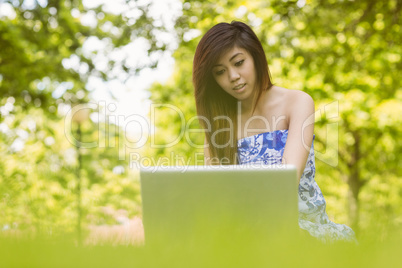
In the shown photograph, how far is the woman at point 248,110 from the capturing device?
2668mm

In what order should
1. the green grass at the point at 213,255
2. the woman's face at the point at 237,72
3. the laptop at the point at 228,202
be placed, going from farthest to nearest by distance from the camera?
the woman's face at the point at 237,72
the laptop at the point at 228,202
the green grass at the point at 213,255

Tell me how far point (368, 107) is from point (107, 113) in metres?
5.72

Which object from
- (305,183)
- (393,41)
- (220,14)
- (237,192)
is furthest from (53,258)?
(393,41)

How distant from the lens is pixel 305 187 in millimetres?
2723

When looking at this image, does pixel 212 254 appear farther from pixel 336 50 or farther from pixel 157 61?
pixel 336 50

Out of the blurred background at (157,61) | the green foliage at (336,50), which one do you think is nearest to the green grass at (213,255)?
the blurred background at (157,61)

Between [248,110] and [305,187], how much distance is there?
0.69 meters

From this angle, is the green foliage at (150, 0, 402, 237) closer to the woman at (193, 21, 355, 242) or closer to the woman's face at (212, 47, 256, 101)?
the woman at (193, 21, 355, 242)

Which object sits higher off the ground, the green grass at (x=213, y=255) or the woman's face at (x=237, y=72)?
the woman's face at (x=237, y=72)

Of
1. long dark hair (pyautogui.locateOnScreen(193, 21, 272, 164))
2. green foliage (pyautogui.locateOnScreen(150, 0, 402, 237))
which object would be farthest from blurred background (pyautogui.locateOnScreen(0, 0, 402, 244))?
long dark hair (pyautogui.locateOnScreen(193, 21, 272, 164))

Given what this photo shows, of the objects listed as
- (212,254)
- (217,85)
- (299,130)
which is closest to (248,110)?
(217,85)

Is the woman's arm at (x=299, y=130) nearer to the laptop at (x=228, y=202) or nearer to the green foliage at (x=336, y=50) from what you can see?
the laptop at (x=228, y=202)

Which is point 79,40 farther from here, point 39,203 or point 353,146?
point 353,146

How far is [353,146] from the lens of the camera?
33.6 feet
